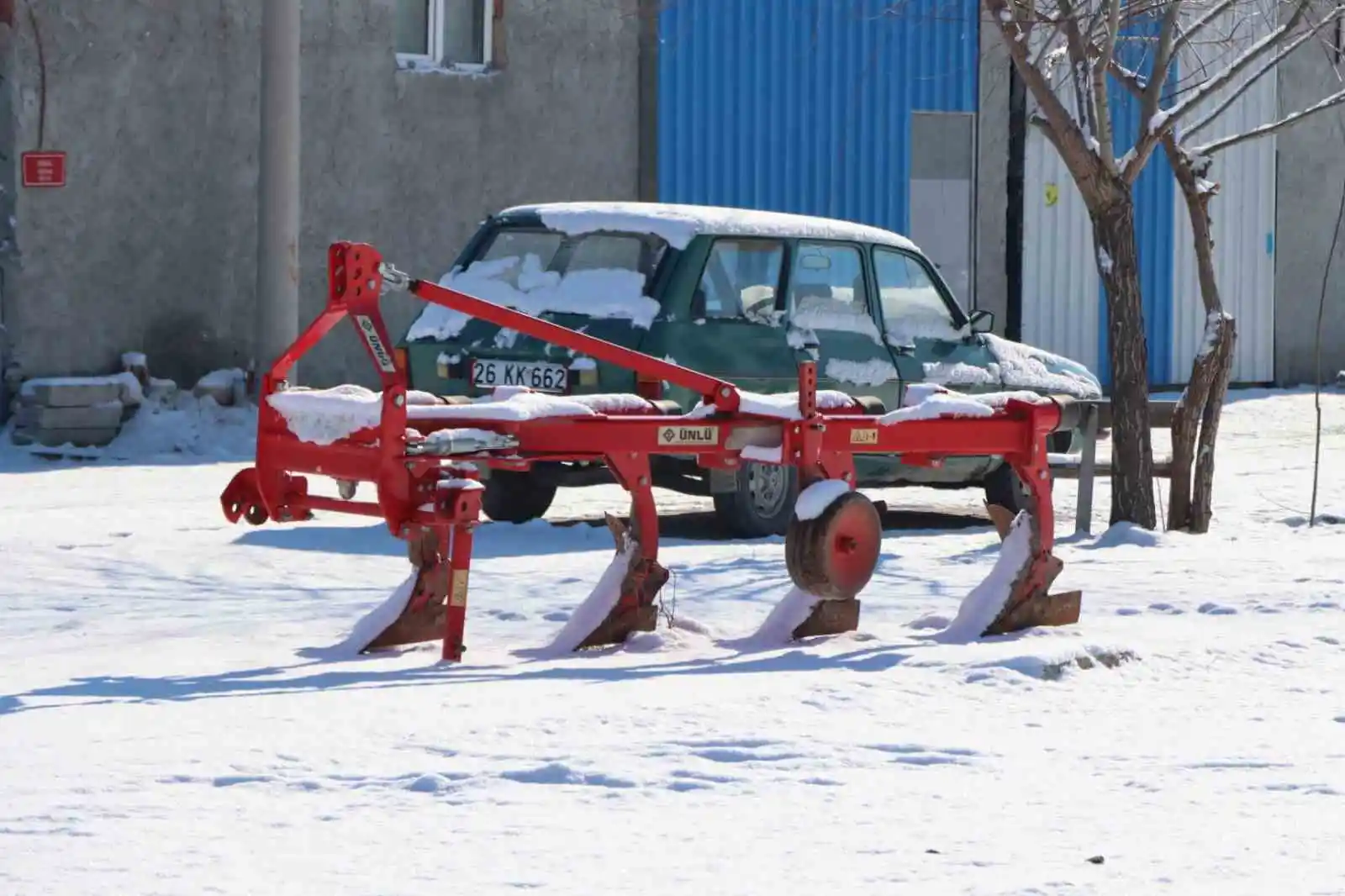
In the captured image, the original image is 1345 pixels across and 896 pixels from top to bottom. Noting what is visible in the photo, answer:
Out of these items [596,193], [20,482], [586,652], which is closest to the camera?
[586,652]

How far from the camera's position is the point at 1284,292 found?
79.2 ft

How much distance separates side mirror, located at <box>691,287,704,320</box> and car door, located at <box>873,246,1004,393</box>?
1.19m

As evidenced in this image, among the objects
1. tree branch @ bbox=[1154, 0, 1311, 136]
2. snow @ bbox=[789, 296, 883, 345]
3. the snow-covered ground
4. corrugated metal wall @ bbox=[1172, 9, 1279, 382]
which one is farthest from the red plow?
corrugated metal wall @ bbox=[1172, 9, 1279, 382]

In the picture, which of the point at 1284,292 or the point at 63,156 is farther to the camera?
the point at 1284,292

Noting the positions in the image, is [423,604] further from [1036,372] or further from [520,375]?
[1036,372]

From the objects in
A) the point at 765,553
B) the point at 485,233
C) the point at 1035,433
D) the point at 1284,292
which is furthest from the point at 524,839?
the point at 1284,292

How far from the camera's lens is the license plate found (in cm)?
1080

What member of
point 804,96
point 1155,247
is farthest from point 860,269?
point 1155,247

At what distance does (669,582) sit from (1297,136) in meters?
16.4

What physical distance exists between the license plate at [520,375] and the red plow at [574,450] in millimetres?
2620

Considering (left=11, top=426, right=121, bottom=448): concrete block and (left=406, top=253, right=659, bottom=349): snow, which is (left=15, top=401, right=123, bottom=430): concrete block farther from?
(left=406, top=253, right=659, bottom=349): snow

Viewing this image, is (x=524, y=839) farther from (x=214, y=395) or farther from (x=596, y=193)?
(x=596, y=193)

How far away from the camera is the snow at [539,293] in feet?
36.4

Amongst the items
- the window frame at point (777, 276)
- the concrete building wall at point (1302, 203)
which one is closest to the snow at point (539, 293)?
the window frame at point (777, 276)
